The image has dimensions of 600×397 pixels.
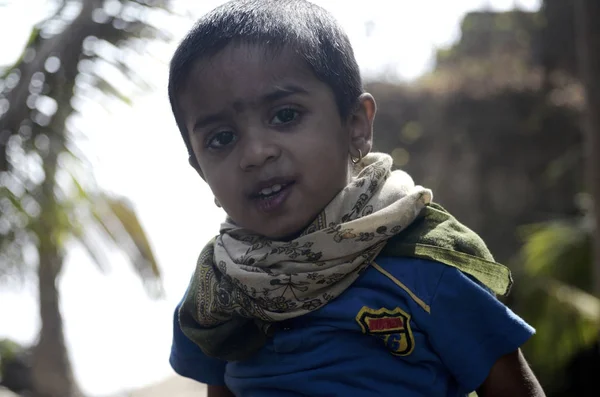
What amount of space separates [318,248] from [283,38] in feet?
1.43

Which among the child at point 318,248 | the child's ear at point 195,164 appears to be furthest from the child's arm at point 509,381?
the child's ear at point 195,164

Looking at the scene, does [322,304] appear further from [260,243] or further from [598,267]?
[598,267]

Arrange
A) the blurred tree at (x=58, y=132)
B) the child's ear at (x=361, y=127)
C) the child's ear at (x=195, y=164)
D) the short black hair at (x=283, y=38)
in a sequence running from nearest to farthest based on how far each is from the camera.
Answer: the short black hair at (x=283, y=38), the child's ear at (x=361, y=127), the child's ear at (x=195, y=164), the blurred tree at (x=58, y=132)

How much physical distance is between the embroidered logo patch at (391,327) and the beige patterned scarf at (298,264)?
0.08 metres

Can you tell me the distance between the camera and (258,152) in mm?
1444

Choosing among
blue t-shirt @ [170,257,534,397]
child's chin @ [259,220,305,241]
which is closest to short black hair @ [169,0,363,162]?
child's chin @ [259,220,305,241]

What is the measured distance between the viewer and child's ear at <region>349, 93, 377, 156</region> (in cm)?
162

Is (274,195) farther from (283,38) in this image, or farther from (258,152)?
(283,38)

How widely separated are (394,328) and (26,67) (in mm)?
2341

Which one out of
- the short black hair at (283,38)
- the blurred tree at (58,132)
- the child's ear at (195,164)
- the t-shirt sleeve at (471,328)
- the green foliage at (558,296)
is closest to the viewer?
the t-shirt sleeve at (471,328)

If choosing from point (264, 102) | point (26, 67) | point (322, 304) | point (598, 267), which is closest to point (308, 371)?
point (322, 304)

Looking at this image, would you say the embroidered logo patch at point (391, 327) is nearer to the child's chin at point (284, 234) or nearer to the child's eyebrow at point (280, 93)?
the child's chin at point (284, 234)

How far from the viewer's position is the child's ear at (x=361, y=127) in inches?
63.7

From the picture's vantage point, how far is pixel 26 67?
316 cm
